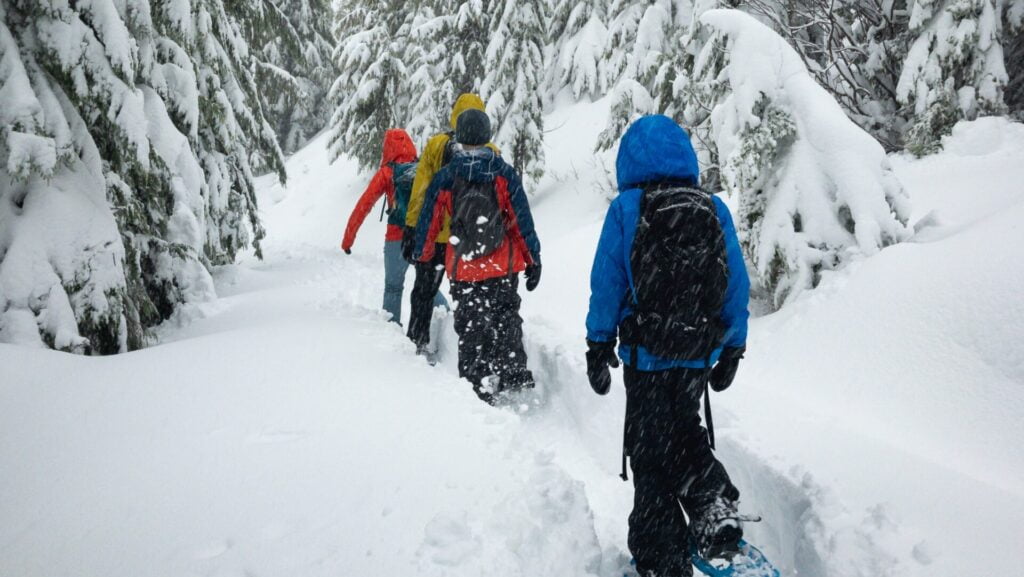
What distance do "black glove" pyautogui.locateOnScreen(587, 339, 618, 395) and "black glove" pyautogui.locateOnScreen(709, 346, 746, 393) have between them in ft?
1.76

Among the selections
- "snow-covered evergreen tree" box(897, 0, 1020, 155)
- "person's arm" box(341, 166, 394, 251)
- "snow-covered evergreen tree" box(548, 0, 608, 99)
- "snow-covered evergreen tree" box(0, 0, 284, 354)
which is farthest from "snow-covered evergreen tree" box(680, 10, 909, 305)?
"snow-covered evergreen tree" box(548, 0, 608, 99)

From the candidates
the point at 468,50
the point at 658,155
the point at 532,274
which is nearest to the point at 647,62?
the point at 468,50

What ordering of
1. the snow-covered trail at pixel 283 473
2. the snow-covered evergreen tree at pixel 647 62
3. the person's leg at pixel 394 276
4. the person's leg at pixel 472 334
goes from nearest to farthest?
1. the snow-covered trail at pixel 283 473
2. the person's leg at pixel 472 334
3. the person's leg at pixel 394 276
4. the snow-covered evergreen tree at pixel 647 62

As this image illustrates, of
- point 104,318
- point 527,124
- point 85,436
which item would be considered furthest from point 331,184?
point 85,436

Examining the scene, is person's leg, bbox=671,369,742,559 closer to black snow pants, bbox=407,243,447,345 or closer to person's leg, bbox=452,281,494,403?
person's leg, bbox=452,281,494,403

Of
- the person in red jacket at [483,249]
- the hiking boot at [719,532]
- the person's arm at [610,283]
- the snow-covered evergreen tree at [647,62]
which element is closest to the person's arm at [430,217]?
the person in red jacket at [483,249]

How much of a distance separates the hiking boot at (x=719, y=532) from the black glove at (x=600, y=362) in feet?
2.47

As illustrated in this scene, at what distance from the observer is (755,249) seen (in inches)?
225

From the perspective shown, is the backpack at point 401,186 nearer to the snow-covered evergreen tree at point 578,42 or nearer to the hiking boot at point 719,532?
the hiking boot at point 719,532

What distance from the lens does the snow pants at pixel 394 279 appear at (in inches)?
245

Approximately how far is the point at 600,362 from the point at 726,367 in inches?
25.4

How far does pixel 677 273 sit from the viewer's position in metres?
2.46

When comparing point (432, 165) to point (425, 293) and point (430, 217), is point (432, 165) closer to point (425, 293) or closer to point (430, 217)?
point (430, 217)

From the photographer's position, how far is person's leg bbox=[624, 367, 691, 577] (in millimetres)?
2723
